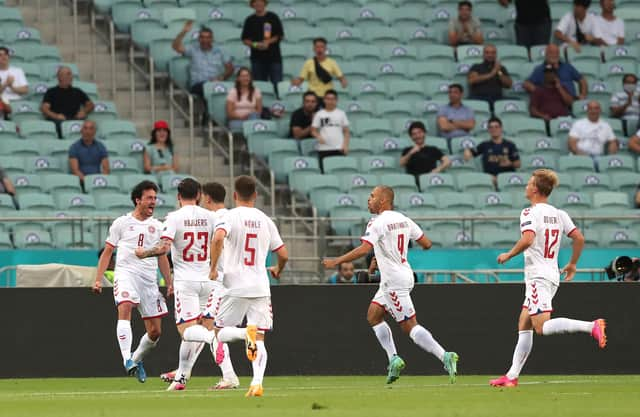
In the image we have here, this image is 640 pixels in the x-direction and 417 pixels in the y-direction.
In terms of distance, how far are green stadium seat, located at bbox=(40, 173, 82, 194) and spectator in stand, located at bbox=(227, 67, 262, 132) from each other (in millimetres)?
3512

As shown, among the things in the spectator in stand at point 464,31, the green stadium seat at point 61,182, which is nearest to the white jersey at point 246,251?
the green stadium seat at point 61,182

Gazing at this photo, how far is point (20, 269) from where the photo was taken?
17.8 metres

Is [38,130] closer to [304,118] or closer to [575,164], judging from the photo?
[304,118]

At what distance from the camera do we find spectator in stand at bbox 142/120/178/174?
2180cm

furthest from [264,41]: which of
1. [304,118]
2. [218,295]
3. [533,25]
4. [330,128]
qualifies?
[218,295]

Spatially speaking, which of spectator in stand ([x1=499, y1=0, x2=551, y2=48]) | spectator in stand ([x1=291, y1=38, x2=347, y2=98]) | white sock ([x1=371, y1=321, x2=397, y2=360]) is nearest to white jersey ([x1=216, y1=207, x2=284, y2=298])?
white sock ([x1=371, y1=321, x2=397, y2=360])

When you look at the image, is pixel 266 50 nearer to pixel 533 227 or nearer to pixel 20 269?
pixel 20 269

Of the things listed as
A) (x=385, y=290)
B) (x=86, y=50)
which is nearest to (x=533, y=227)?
(x=385, y=290)

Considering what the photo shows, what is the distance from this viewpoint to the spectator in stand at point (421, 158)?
22.7 m

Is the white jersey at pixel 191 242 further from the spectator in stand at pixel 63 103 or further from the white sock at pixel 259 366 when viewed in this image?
the spectator in stand at pixel 63 103

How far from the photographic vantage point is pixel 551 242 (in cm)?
1388

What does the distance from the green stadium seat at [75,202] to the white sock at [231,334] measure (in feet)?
24.4

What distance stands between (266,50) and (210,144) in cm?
228

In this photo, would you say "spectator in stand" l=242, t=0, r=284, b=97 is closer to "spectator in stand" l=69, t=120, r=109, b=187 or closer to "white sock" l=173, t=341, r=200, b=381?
"spectator in stand" l=69, t=120, r=109, b=187
